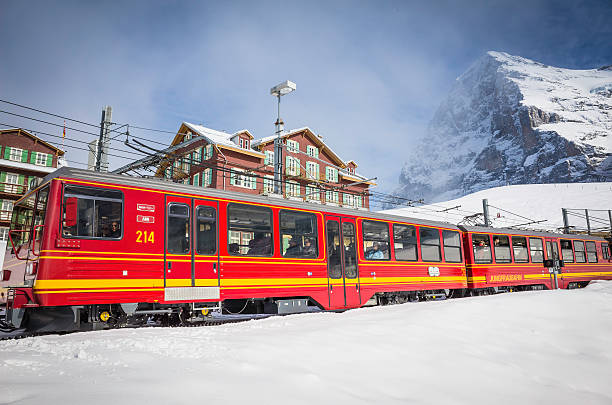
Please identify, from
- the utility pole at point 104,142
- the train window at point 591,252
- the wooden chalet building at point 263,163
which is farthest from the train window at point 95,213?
the train window at point 591,252

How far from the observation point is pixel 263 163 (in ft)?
113

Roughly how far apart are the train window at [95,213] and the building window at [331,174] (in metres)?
31.2

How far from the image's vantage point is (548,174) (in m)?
159

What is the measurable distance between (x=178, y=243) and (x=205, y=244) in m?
0.62

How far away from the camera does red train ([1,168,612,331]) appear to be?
779 cm

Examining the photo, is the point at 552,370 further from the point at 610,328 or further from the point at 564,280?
the point at 564,280

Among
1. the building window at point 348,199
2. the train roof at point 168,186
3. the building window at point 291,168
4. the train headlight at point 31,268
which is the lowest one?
the train headlight at point 31,268

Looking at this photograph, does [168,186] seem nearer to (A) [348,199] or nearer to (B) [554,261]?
(B) [554,261]

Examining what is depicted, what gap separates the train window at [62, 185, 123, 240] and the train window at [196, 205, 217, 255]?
5.51ft

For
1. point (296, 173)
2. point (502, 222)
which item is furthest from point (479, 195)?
point (296, 173)

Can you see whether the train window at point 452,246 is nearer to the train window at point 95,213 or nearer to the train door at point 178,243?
the train door at point 178,243

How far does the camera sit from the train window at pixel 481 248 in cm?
1739

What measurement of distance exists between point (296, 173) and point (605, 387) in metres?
32.0

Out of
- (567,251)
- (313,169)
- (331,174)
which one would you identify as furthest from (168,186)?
(331,174)
